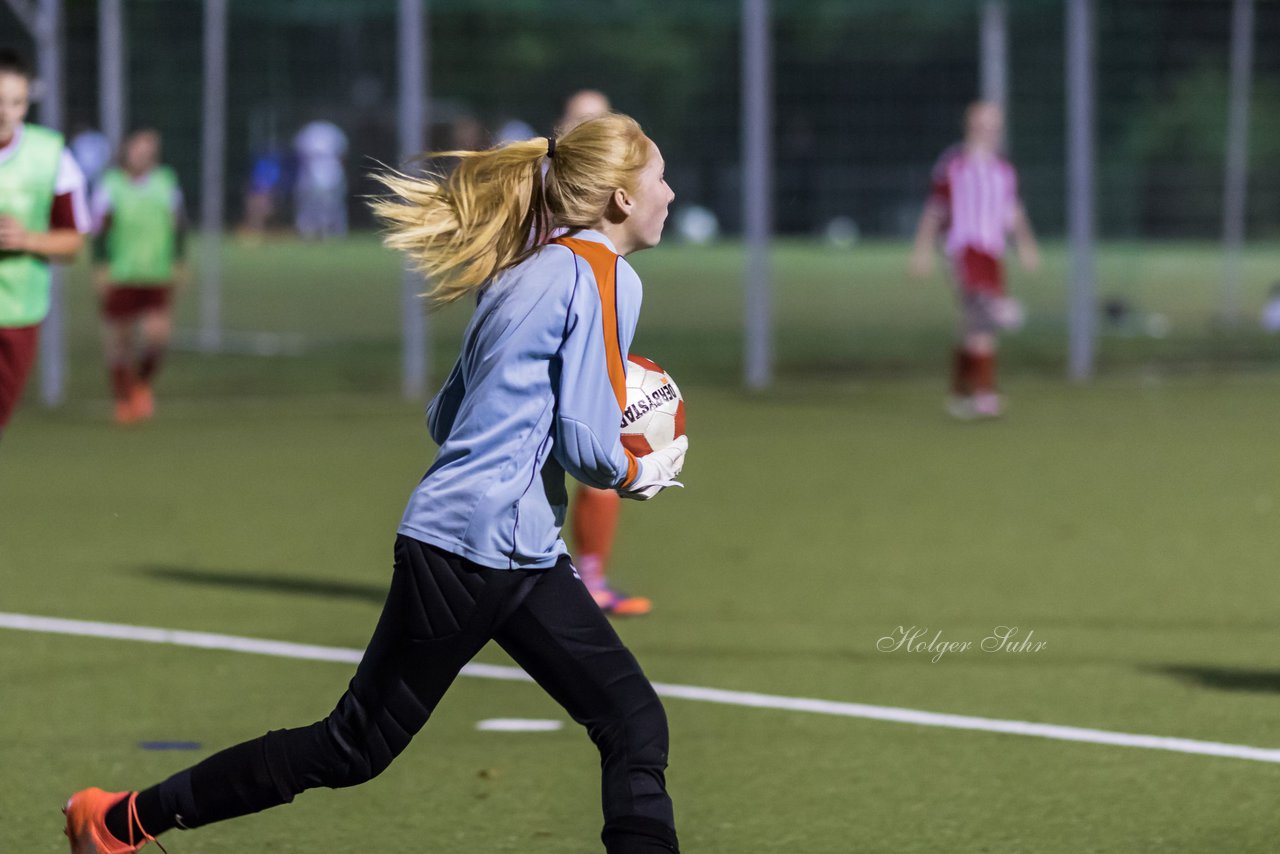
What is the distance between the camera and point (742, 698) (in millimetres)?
6812

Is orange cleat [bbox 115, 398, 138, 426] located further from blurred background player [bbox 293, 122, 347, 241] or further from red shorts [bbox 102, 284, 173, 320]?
blurred background player [bbox 293, 122, 347, 241]

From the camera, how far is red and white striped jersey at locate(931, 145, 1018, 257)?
15438 millimetres

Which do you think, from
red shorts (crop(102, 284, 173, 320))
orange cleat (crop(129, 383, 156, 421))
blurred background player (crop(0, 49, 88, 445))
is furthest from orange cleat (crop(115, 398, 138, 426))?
blurred background player (crop(0, 49, 88, 445))

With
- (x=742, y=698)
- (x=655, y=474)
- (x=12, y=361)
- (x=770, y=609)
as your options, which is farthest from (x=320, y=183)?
(x=655, y=474)

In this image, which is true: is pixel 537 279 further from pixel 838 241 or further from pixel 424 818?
pixel 838 241

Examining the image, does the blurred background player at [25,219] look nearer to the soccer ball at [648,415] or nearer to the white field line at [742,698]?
the white field line at [742,698]

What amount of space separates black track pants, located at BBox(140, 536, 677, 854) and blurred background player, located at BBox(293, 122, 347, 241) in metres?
16.0

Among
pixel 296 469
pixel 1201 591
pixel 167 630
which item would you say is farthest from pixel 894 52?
pixel 167 630

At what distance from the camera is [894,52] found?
19.1 m

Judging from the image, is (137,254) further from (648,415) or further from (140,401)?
(648,415)

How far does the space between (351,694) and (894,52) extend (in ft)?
50.9

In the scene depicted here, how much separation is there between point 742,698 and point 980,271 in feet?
30.2

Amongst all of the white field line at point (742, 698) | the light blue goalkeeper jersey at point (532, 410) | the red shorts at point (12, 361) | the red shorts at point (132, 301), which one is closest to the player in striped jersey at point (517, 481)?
the light blue goalkeeper jersey at point (532, 410)

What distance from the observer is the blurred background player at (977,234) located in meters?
15.4
